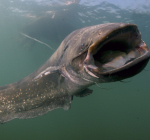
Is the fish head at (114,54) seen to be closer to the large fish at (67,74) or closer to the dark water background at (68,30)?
the large fish at (67,74)

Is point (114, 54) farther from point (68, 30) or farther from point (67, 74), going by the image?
point (68, 30)

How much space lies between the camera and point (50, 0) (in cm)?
1717

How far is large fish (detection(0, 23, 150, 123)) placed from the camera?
1531 millimetres

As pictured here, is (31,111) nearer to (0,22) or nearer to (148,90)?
(0,22)

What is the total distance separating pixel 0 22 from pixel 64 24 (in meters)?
17.8

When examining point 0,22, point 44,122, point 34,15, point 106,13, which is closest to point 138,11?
point 106,13

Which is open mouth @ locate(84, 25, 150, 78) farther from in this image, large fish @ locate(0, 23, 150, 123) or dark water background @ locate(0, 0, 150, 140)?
dark water background @ locate(0, 0, 150, 140)

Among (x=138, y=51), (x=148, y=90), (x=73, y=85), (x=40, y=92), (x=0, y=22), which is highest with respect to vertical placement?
(x=138, y=51)

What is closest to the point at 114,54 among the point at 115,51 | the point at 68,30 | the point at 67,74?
the point at 115,51

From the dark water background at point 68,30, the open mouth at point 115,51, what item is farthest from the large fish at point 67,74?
the dark water background at point 68,30

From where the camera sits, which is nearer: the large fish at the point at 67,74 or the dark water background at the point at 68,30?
the large fish at the point at 67,74

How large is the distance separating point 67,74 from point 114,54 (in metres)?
1.38

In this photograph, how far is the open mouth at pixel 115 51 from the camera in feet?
4.73

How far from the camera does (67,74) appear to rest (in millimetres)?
2898
